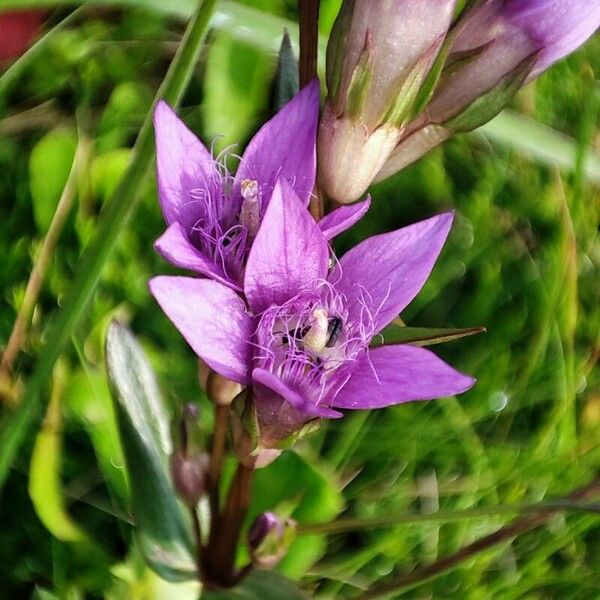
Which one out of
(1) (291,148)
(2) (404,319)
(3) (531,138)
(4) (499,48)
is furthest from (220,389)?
(3) (531,138)

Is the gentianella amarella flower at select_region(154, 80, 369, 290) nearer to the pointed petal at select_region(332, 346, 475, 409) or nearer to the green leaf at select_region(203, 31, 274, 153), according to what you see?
the pointed petal at select_region(332, 346, 475, 409)

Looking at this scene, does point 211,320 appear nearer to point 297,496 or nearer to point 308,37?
point 308,37

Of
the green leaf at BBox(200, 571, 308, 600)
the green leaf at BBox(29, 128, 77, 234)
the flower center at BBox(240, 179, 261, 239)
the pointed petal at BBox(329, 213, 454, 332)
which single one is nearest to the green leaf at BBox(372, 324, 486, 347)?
the pointed petal at BBox(329, 213, 454, 332)

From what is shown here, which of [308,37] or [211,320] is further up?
[308,37]

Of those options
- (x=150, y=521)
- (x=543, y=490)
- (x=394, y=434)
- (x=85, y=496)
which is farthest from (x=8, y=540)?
(x=543, y=490)

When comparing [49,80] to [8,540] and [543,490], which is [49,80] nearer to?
[8,540]

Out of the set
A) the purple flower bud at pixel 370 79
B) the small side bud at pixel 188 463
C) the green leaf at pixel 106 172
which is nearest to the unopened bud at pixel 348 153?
the purple flower bud at pixel 370 79
